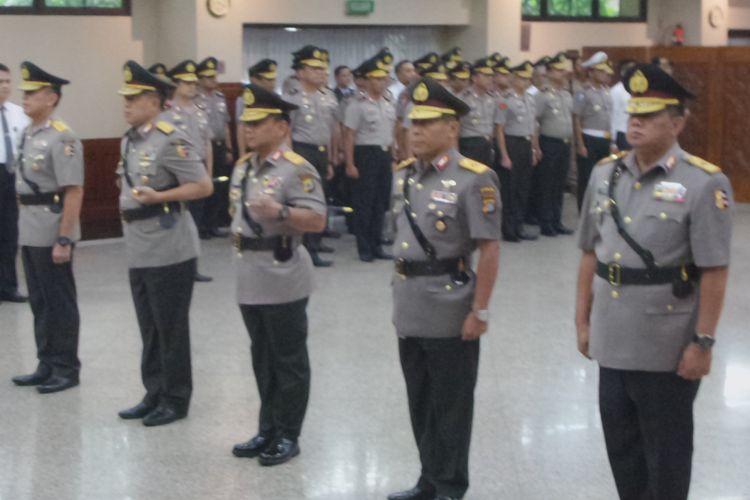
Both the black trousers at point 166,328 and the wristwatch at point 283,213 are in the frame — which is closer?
the wristwatch at point 283,213

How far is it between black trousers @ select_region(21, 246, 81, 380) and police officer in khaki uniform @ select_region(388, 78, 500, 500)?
2388mm

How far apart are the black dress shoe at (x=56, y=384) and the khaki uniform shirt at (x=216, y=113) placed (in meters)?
4.78

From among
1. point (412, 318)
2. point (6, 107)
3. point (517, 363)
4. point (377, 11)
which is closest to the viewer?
point (412, 318)

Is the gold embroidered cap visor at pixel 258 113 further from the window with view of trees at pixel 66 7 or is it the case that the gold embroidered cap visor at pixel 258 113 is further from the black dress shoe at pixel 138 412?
the window with view of trees at pixel 66 7

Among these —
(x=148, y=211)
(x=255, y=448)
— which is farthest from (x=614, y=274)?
(x=148, y=211)

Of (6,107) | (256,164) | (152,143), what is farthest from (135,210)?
(6,107)

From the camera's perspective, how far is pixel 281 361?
4.75 m

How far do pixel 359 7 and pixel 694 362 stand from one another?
9.82 metres

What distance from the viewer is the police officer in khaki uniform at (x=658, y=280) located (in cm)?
345

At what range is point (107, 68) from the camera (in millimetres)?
11430

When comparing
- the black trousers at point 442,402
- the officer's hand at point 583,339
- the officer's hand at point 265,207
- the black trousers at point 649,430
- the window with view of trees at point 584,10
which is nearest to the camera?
the black trousers at point 649,430

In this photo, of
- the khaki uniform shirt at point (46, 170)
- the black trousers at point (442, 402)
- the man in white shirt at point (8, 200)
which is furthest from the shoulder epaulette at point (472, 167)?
the man in white shirt at point (8, 200)

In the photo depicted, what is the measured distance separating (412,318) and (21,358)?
130 inches

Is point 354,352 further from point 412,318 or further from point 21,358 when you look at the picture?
point 412,318
